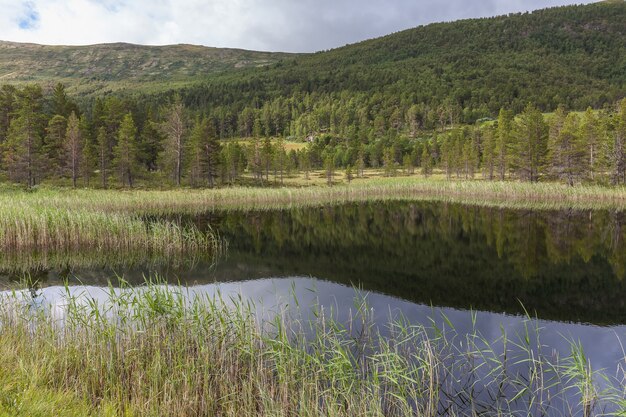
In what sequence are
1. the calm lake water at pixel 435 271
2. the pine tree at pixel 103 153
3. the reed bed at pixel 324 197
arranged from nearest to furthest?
the calm lake water at pixel 435 271 → the reed bed at pixel 324 197 → the pine tree at pixel 103 153

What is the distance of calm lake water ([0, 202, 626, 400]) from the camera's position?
12859mm

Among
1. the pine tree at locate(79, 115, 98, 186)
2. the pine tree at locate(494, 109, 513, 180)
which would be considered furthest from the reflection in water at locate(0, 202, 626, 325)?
the pine tree at locate(494, 109, 513, 180)

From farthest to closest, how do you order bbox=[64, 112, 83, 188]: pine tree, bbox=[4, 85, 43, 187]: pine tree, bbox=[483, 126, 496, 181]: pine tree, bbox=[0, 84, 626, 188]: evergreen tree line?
bbox=[483, 126, 496, 181]: pine tree < bbox=[0, 84, 626, 188]: evergreen tree line < bbox=[64, 112, 83, 188]: pine tree < bbox=[4, 85, 43, 187]: pine tree

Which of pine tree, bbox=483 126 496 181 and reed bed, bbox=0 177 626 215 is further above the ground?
pine tree, bbox=483 126 496 181

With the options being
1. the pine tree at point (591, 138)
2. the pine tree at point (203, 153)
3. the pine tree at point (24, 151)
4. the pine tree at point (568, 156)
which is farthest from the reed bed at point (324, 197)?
the pine tree at point (591, 138)

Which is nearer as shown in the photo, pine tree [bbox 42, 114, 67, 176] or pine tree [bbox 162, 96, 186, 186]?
pine tree [bbox 42, 114, 67, 176]

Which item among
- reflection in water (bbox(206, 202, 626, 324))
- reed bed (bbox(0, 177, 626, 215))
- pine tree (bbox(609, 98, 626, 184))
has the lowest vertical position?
reflection in water (bbox(206, 202, 626, 324))

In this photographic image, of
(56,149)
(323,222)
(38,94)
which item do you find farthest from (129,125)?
(323,222)

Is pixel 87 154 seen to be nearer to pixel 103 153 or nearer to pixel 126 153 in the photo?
pixel 103 153

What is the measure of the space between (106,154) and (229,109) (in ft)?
349

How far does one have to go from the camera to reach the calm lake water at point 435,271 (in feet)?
42.2

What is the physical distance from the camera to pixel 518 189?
4603cm

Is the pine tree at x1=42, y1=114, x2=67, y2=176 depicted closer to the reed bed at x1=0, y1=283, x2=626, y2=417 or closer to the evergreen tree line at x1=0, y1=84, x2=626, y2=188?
the evergreen tree line at x1=0, y1=84, x2=626, y2=188

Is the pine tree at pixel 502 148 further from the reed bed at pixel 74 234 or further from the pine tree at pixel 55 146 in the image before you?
the pine tree at pixel 55 146
